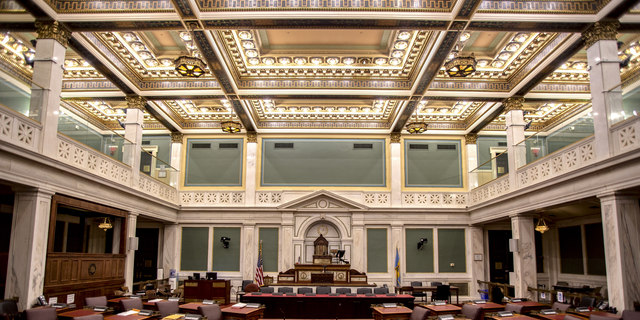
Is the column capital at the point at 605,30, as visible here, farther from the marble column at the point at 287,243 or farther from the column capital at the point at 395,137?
the marble column at the point at 287,243

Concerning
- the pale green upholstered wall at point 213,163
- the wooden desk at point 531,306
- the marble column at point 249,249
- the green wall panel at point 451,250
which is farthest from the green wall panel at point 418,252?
the wooden desk at point 531,306

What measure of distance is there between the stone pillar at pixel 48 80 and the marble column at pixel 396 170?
46.0ft

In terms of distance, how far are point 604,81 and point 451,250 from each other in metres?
11.5

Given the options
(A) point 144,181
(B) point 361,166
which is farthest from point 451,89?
(A) point 144,181

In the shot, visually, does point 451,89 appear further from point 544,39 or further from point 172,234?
point 172,234

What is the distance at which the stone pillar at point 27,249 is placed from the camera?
33.4ft

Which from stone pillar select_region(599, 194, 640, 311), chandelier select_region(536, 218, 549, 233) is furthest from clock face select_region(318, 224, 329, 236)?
stone pillar select_region(599, 194, 640, 311)

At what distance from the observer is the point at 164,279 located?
19.9m

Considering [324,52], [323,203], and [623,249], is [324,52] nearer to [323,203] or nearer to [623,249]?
[323,203]

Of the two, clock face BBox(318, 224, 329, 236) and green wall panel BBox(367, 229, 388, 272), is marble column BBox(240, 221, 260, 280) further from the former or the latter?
green wall panel BBox(367, 229, 388, 272)

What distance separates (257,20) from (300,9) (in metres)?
1.10

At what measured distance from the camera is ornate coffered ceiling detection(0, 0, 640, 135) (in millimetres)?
11242

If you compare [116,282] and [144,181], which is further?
[144,181]

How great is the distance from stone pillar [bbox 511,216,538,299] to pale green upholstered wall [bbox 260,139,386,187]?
712 cm
